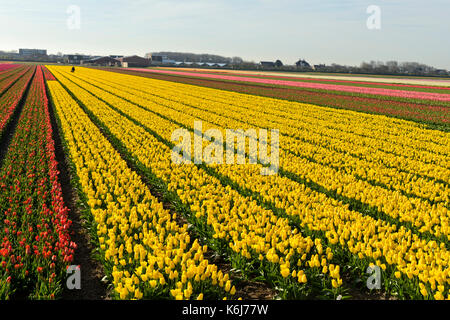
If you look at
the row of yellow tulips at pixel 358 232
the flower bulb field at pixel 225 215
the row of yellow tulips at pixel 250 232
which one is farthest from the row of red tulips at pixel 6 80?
the row of yellow tulips at pixel 358 232

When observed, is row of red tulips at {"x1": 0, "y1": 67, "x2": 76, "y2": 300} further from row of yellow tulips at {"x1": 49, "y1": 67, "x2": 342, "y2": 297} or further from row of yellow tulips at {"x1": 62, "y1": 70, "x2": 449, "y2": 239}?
row of yellow tulips at {"x1": 62, "y1": 70, "x2": 449, "y2": 239}

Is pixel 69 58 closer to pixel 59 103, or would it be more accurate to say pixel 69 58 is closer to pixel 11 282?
pixel 59 103

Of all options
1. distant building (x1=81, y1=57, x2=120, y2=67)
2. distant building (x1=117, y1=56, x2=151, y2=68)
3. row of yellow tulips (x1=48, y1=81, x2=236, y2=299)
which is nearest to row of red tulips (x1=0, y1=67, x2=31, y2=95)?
row of yellow tulips (x1=48, y1=81, x2=236, y2=299)

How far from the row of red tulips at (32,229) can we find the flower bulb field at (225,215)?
34mm

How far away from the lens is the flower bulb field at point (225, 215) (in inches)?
206

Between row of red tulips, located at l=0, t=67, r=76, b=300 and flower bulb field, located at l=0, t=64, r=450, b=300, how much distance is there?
1.3 inches

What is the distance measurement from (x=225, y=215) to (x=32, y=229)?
11.9 feet

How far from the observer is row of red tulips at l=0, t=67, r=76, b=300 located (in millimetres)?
5160

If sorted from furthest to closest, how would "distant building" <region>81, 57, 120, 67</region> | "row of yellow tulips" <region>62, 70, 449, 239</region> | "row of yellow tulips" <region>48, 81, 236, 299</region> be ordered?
"distant building" <region>81, 57, 120, 67</region> < "row of yellow tulips" <region>62, 70, 449, 239</region> < "row of yellow tulips" <region>48, 81, 236, 299</region>

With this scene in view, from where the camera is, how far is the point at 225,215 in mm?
7027

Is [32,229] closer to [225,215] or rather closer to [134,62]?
[225,215]

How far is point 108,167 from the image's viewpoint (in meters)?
10.5

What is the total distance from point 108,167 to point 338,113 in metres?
18.1
